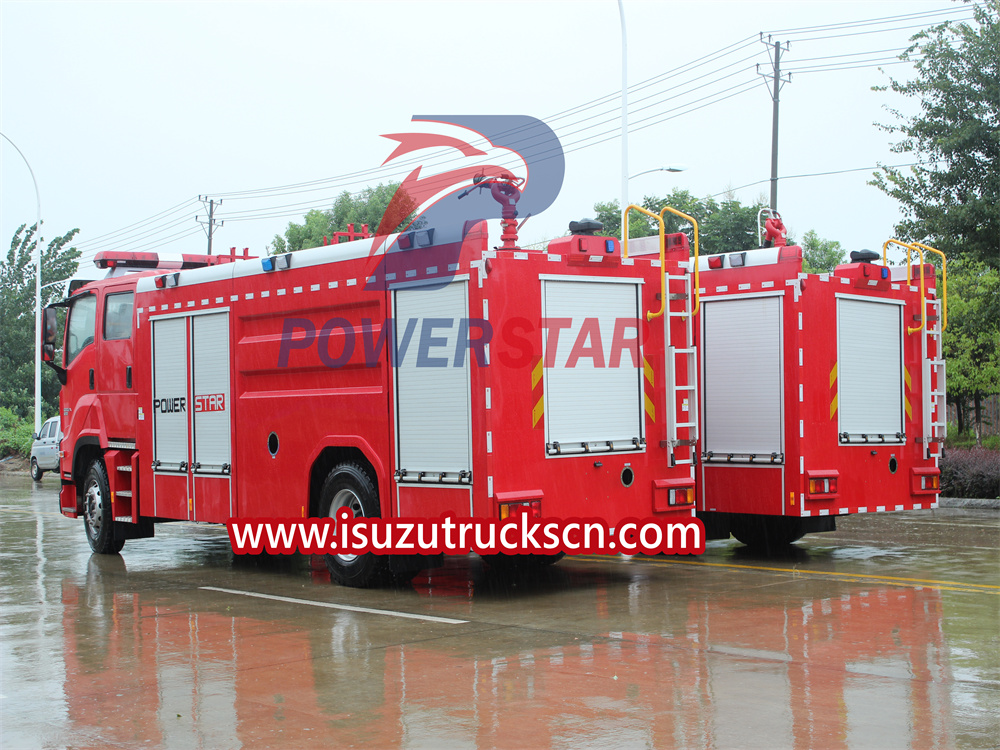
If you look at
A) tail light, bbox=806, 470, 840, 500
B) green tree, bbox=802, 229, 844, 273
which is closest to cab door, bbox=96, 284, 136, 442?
tail light, bbox=806, 470, 840, 500

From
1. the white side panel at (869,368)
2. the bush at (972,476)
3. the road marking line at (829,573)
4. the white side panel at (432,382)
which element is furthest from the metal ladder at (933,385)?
the bush at (972,476)

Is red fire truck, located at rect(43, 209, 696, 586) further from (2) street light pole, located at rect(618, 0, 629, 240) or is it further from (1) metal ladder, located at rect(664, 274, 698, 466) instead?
(2) street light pole, located at rect(618, 0, 629, 240)

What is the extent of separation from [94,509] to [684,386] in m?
7.66

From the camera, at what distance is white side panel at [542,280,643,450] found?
1014cm

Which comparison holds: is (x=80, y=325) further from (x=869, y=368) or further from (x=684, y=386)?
(x=869, y=368)

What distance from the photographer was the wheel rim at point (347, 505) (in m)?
10.8

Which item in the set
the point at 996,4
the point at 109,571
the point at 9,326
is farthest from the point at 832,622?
the point at 9,326

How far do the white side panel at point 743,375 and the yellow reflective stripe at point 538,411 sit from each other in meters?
3.08

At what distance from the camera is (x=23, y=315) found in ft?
149

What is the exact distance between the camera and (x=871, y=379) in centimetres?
1252

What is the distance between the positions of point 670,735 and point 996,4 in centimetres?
1816

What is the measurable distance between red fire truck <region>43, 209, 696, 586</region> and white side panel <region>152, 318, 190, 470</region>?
0.19 ft

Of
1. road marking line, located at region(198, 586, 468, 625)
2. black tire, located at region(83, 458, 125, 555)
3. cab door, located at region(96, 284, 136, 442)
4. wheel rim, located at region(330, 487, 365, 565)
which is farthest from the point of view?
black tire, located at region(83, 458, 125, 555)

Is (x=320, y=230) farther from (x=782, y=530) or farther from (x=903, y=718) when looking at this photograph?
(x=903, y=718)
